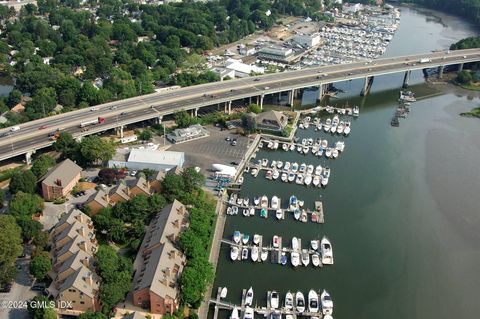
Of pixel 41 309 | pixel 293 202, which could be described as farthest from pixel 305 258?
pixel 41 309

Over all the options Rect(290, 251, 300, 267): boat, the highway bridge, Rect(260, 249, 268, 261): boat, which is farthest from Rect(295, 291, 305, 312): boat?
the highway bridge

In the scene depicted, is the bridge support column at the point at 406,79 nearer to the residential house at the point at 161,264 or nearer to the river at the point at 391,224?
the river at the point at 391,224

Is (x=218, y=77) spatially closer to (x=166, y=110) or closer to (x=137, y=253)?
(x=166, y=110)

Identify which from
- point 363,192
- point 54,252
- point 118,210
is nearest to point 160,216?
point 118,210

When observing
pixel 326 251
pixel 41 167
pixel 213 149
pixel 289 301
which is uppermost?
pixel 41 167

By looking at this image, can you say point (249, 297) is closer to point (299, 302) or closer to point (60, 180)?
point (299, 302)

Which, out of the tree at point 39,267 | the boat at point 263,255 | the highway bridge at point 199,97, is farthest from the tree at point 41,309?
the highway bridge at point 199,97

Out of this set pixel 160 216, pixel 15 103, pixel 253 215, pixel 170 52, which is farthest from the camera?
pixel 170 52

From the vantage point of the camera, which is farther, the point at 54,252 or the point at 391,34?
the point at 391,34
